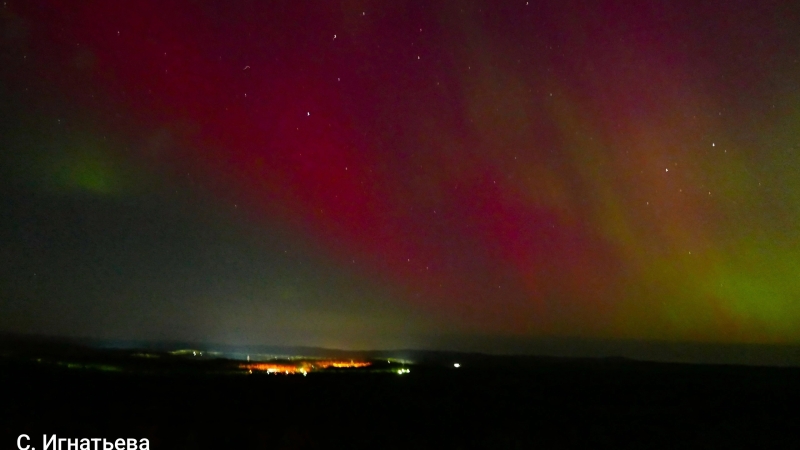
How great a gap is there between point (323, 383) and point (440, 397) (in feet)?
20.5

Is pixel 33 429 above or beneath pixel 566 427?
above

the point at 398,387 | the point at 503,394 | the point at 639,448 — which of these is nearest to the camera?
the point at 639,448

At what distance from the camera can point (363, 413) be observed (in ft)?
60.9

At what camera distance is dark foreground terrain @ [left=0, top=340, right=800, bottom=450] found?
1311 centimetres

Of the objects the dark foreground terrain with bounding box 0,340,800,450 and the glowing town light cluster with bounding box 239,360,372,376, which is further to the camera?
the glowing town light cluster with bounding box 239,360,372,376

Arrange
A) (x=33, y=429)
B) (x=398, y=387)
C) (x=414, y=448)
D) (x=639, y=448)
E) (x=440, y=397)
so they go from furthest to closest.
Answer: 1. (x=398, y=387)
2. (x=440, y=397)
3. (x=639, y=448)
4. (x=414, y=448)
5. (x=33, y=429)

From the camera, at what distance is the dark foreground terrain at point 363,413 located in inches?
516

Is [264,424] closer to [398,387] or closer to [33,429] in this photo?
[33,429]

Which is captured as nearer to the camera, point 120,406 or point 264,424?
point 264,424

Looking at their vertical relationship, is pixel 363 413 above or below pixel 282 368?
above

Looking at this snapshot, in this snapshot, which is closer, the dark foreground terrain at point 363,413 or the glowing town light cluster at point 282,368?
the dark foreground terrain at point 363,413

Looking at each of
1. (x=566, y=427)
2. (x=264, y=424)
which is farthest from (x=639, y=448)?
(x=264, y=424)

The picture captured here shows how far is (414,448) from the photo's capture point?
43.1 feet

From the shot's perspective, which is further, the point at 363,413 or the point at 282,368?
the point at 282,368
